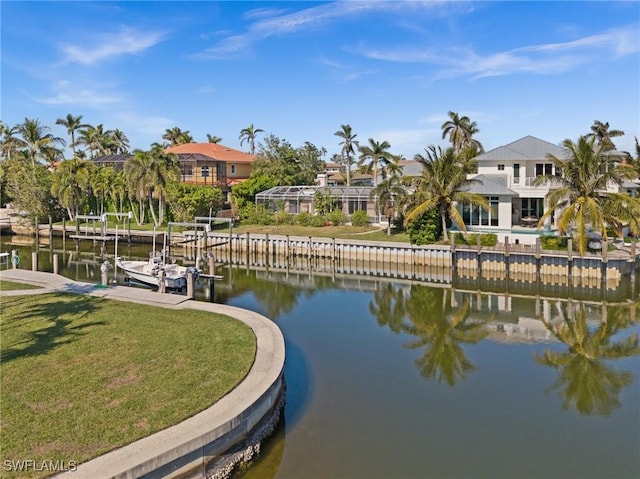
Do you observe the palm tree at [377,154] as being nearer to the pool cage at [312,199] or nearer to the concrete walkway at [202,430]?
the pool cage at [312,199]

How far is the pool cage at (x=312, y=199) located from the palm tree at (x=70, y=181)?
Result: 17.5m

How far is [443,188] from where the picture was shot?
3350cm

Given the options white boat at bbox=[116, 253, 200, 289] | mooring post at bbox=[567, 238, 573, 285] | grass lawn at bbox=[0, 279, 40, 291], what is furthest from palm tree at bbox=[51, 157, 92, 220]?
mooring post at bbox=[567, 238, 573, 285]

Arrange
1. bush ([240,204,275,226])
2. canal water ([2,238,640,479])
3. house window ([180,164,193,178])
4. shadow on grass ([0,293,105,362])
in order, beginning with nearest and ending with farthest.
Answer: canal water ([2,238,640,479]) < shadow on grass ([0,293,105,362]) < bush ([240,204,275,226]) < house window ([180,164,193,178])

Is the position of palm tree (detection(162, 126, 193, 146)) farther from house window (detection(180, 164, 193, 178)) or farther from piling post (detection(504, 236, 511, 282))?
piling post (detection(504, 236, 511, 282))

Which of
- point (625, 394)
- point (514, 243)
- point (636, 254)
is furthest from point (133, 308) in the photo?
point (636, 254)

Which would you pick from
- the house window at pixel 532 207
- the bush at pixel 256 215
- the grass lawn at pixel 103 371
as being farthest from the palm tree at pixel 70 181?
the house window at pixel 532 207

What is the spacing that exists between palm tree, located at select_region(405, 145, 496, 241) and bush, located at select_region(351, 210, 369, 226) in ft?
30.2

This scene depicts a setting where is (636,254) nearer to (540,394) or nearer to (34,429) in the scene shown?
(540,394)

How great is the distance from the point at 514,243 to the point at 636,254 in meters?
6.67

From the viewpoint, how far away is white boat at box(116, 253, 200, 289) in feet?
77.6

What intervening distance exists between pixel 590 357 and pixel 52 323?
56.0ft

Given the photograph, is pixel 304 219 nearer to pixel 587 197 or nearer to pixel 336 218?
pixel 336 218

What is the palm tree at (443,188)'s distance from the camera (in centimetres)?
3322
